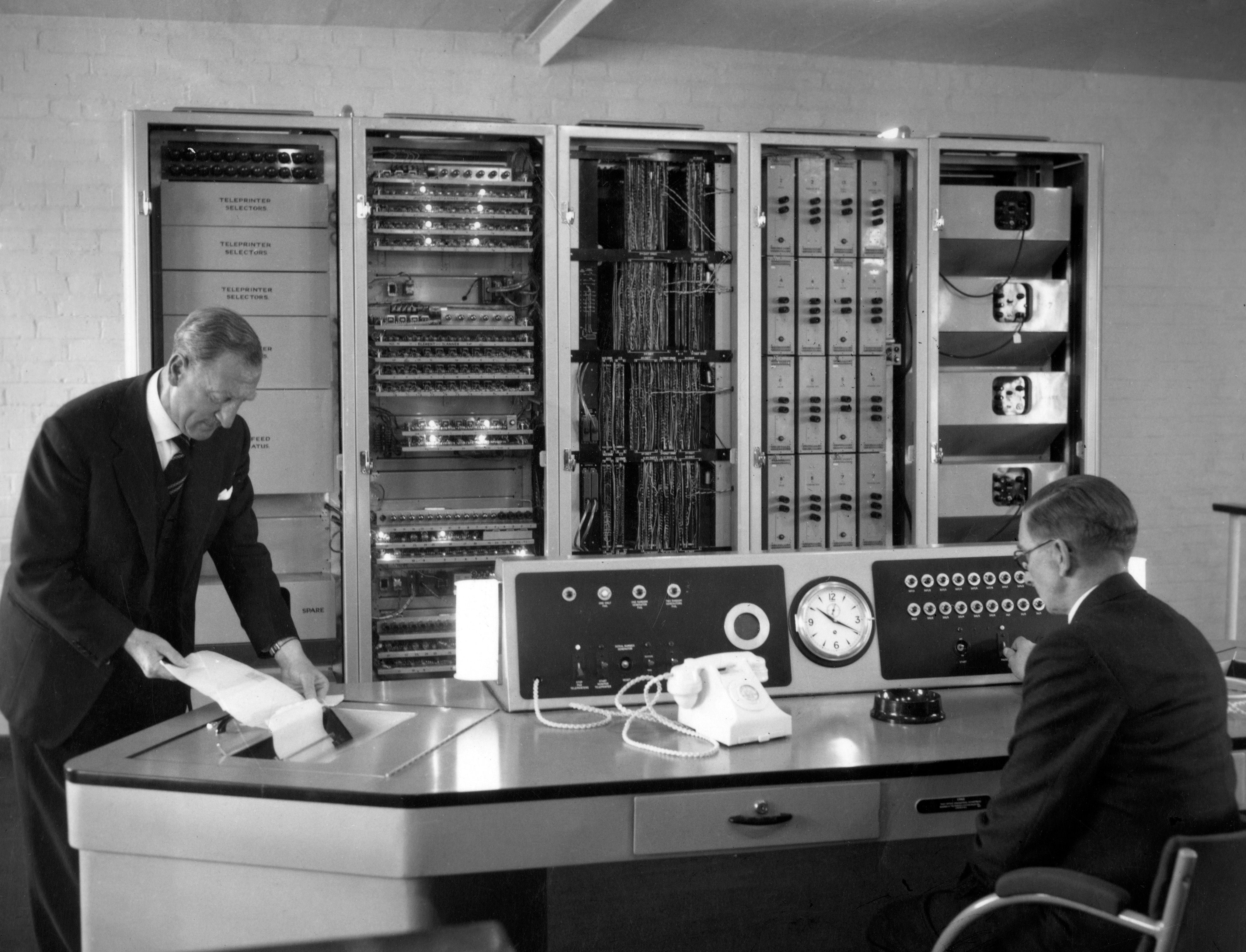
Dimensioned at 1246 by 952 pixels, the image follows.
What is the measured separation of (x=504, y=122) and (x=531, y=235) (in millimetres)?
414

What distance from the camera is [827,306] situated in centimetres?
Answer: 464

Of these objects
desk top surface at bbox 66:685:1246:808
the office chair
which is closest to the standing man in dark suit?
desk top surface at bbox 66:685:1246:808

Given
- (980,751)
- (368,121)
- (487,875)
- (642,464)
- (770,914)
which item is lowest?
(770,914)

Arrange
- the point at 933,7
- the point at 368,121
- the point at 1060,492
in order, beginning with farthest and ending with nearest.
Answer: the point at 933,7 < the point at 368,121 < the point at 1060,492

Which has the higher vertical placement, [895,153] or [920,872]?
[895,153]

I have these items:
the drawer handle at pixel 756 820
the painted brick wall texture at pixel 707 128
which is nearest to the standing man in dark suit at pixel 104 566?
the drawer handle at pixel 756 820

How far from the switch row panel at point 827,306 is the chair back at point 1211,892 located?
3.25 metres

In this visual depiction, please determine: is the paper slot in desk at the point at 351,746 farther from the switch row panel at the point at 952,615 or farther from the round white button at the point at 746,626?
the switch row panel at the point at 952,615

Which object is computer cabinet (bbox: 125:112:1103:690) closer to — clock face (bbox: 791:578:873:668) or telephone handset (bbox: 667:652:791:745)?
clock face (bbox: 791:578:873:668)

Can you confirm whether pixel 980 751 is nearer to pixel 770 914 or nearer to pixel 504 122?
pixel 770 914

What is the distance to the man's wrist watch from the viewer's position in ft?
8.41

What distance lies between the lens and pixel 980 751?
6.91 feet

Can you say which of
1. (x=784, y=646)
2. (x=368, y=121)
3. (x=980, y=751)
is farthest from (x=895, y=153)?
(x=980, y=751)

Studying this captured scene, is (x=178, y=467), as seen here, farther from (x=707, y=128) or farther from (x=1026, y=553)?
(x=707, y=128)
